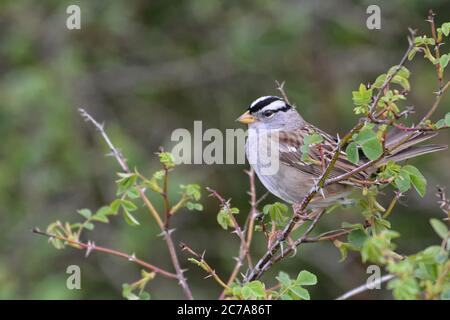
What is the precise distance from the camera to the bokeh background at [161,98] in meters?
5.61

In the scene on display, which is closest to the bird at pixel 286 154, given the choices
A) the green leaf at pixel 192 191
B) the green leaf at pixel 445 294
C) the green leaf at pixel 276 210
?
the green leaf at pixel 276 210

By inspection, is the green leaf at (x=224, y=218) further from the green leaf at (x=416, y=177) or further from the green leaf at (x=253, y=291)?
the green leaf at (x=416, y=177)

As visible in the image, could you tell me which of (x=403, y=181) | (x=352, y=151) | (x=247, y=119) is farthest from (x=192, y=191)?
(x=247, y=119)

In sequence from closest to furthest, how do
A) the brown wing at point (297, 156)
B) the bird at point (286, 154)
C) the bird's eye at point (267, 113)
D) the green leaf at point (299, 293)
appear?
the green leaf at point (299, 293), the bird at point (286, 154), the brown wing at point (297, 156), the bird's eye at point (267, 113)

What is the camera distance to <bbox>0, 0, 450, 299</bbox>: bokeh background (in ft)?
18.4

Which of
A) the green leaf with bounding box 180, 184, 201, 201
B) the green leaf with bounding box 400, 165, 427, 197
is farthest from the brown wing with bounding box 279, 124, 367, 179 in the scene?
the green leaf with bounding box 400, 165, 427, 197

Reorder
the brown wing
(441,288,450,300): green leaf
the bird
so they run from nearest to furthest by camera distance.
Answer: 1. (441,288,450,300): green leaf
2. the bird
3. the brown wing

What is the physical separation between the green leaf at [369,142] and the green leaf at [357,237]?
0.43 m

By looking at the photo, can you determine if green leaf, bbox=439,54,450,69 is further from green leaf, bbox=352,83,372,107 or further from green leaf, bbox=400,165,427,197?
green leaf, bbox=400,165,427,197

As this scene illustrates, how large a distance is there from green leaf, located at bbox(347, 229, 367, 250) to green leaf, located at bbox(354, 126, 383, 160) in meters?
0.43

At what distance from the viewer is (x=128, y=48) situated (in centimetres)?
645

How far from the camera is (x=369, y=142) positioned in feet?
6.98
